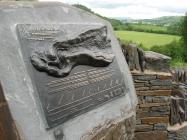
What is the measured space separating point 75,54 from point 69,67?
0.17m

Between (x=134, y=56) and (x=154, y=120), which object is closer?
(x=134, y=56)

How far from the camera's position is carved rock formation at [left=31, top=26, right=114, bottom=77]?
3.84 meters

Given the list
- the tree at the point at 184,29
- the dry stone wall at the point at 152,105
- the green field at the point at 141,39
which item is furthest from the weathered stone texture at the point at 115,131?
the tree at the point at 184,29

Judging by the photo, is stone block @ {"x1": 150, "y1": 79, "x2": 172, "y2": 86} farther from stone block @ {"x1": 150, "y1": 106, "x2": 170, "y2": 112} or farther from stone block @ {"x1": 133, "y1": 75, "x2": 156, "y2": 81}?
stone block @ {"x1": 150, "y1": 106, "x2": 170, "y2": 112}

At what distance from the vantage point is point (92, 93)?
4.36 meters

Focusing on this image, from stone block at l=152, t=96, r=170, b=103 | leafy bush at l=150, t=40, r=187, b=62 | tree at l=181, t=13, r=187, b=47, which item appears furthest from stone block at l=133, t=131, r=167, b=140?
tree at l=181, t=13, r=187, b=47

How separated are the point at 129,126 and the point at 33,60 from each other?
63.8 inches

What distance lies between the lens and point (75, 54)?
4.25 meters

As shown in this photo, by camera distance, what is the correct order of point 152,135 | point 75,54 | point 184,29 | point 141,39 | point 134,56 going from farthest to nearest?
point 184,29 < point 141,39 < point 152,135 < point 134,56 < point 75,54

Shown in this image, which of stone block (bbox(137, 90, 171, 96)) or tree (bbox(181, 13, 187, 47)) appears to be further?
tree (bbox(181, 13, 187, 47))

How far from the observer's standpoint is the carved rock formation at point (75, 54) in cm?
384

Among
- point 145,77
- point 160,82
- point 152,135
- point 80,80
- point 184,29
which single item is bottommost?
point 184,29

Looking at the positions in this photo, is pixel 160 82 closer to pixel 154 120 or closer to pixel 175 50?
pixel 154 120

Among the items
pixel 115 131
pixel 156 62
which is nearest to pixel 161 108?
pixel 156 62
